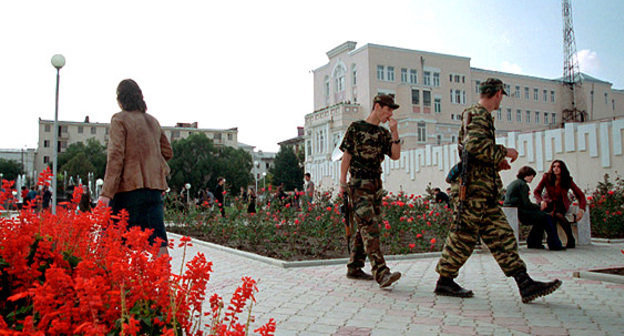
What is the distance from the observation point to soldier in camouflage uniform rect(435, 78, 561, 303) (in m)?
4.97

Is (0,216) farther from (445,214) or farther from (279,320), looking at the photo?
(445,214)

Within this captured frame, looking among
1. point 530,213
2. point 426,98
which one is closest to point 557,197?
point 530,213

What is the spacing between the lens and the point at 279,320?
4.44 metres

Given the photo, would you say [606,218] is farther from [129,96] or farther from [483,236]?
[129,96]

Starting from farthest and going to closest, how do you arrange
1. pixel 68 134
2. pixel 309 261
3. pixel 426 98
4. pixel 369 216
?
pixel 68 134
pixel 426 98
pixel 309 261
pixel 369 216

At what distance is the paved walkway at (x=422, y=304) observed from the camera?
13.4 ft

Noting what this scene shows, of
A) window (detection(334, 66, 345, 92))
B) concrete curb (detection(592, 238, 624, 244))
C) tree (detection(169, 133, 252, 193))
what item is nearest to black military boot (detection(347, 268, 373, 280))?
concrete curb (detection(592, 238, 624, 244))

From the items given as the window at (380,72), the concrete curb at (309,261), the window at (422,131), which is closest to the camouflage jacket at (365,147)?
the concrete curb at (309,261)

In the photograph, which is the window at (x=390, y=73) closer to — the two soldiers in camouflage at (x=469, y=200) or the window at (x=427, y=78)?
the window at (x=427, y=78)

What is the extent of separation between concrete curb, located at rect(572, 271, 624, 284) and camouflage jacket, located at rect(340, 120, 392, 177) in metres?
2.89

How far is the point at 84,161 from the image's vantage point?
75750mm

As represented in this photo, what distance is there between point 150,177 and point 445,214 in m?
8.49

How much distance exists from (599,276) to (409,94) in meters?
46.4

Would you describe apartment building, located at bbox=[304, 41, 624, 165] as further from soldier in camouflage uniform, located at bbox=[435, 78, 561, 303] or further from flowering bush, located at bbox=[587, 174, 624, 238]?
soldier in camouflage uniform, located at bbox=[435, 78, 561, 303]
